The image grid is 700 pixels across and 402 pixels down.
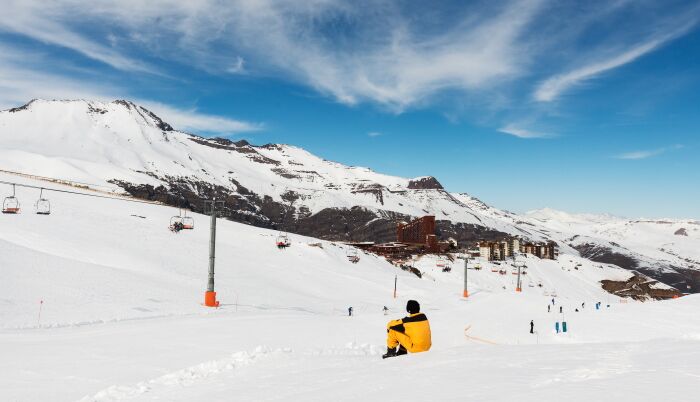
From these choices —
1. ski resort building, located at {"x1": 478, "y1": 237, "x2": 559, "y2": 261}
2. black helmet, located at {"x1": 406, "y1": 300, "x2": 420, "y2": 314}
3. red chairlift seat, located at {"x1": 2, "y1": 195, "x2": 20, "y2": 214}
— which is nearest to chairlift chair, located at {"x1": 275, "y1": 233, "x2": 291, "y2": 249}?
red chairlift seat, located at {"x1": 2, "y1": 195, "x2": 20, "y2": 214}

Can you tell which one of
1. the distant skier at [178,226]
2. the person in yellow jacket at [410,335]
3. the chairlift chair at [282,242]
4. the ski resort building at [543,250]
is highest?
the distant skier at [178,226]

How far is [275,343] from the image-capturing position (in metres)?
17.0

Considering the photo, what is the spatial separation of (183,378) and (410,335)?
4.83 m

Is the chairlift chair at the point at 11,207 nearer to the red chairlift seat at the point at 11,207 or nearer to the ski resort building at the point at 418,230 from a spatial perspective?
the red chairlift seat at the point at 11,207

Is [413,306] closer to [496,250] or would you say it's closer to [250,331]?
[250,331]

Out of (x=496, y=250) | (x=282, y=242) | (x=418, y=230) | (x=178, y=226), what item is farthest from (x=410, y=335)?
(x=418, y=230)

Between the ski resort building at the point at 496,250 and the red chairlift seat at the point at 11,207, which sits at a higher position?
the red chairlift seat at the point at 11,207

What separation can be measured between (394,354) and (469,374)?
11.2 feet

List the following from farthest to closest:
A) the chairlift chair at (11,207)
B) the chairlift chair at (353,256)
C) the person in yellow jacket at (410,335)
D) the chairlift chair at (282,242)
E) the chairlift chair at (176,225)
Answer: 1. the chairlift chair at (353,256)
2. the chairlift chair at (282,242)
3. the chairlift chair at (176,225)
4. the chairlift chair at (11,207)
5. the person in yellow jacket at (410,335)

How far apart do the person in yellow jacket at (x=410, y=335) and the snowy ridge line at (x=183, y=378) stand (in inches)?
136

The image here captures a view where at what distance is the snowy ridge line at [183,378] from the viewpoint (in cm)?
891

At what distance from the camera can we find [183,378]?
1011 centimetres

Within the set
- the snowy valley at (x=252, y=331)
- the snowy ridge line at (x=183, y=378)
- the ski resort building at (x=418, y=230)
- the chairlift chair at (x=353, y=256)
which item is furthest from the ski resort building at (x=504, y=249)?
the snowy ridge line at (x=183, y=378)

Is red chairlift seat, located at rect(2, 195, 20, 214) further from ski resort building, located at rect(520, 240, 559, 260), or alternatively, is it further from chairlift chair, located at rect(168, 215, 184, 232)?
ski resort building, located at rect(520, 240, 559, 260)
